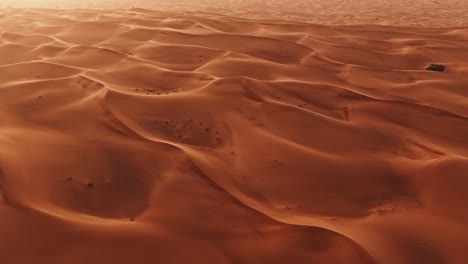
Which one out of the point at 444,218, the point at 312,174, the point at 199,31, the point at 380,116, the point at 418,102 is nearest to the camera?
the point at 444,218

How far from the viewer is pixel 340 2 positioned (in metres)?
8.05

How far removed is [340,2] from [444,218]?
23.4 feet

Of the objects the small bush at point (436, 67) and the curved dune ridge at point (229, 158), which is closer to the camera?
the curved dune ridge at point (229, 158)

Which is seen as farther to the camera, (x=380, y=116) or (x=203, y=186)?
(x=380, y=116)

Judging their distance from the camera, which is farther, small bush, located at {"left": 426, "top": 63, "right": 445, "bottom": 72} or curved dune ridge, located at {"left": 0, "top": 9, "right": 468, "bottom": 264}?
small bush, located at {"left": 426, "top": 63, "right": 445, "bottom": 72}

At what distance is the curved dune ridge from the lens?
1418 mm

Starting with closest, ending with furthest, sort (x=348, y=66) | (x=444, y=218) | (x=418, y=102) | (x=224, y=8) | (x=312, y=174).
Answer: (x=444, y=218) < (x=312, y=174) < (x=418, y=102) < (x=348, y=66) < (x=224, y=8)

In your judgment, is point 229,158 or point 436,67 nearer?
point 229,158

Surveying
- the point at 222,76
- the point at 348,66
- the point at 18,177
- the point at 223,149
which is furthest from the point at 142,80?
the point at 348,66

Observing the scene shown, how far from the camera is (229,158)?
6.50 ft

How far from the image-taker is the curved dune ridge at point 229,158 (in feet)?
4.65

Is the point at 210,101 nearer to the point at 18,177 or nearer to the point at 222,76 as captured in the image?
the point at 222,76

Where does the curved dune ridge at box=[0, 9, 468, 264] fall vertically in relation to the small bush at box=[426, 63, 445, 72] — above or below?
below

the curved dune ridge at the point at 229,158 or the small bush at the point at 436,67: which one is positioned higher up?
the small bush at the point at 436,67
